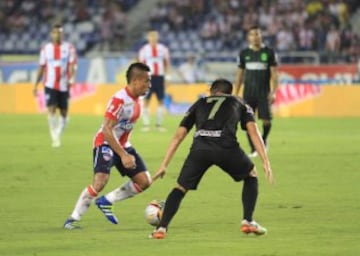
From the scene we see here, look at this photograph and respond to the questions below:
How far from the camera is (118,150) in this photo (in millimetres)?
11992

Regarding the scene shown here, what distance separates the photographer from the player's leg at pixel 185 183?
11305 millimetres

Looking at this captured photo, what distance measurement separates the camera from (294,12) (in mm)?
41875

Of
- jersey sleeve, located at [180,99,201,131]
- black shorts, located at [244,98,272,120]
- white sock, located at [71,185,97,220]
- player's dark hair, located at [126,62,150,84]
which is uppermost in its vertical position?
player's dark hair, located at [126,62,150,84]

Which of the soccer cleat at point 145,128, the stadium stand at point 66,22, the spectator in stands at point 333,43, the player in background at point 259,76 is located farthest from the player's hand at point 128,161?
the stadium stand at point 66,22

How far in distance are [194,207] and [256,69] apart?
7.85 metres

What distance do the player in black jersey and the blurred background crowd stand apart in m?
26.9

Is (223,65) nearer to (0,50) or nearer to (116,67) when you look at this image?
(116,67)

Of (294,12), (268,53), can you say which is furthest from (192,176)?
(294,12)

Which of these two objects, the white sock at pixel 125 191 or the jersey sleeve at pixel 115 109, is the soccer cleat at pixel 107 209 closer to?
the white sock at pixel 125 191

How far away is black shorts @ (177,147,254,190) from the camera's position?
37.4ft

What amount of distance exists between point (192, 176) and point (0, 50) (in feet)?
113

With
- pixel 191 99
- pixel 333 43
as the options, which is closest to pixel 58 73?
pixel 191 99

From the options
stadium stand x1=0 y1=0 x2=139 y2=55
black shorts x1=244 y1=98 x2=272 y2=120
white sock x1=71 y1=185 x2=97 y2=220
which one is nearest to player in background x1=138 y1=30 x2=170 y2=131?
black shorts x1=244 y1=98 x2=272 y2=120

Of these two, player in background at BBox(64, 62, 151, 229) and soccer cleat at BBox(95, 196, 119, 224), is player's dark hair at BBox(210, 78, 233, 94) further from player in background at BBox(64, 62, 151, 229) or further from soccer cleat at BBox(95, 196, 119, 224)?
soccer cleat at BBox(95, 196, 119, 224)
